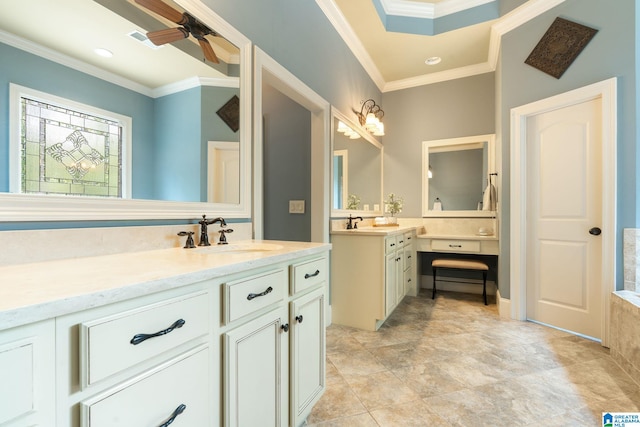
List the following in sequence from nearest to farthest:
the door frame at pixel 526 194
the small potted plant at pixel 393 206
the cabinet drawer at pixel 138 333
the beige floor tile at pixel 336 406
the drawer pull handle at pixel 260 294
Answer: the cabinet drawer at pixel 138 333, the drawer pull handle at pixel 260 294, the beige floor tile at pixel 336 406, the door frame at pixel 526 194, the small potted plant at pixel 393 206

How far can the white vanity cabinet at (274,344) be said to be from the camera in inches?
35.5

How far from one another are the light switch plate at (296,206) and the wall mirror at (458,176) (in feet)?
6.75

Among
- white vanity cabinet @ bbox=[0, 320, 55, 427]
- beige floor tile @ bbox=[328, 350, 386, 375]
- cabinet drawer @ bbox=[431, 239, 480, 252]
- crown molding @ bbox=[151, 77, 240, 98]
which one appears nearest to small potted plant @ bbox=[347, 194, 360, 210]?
cabinet drawer @ bbox=[431, 239, 480, 252]

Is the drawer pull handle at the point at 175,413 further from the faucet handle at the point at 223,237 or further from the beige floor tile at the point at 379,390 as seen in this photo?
the beige floor tile at the point at 379,390

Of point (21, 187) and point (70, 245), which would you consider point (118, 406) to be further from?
point (21, 187)

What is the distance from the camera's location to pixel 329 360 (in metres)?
2.04

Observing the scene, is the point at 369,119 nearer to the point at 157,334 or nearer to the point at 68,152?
the point at 68,152

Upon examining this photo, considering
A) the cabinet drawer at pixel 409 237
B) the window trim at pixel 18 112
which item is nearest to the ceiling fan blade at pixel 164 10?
the window trim at pixel 18 112

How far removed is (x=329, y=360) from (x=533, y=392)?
4.05 ft

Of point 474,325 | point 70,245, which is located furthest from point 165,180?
point 474,325

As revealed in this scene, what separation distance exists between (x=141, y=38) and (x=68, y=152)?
21.5 inches

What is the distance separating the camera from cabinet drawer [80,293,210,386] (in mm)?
550

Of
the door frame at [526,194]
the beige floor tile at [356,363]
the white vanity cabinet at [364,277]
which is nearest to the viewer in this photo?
the beige floor tile at [356,363]

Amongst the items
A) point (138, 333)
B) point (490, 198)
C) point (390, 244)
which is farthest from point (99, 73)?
point (490, 198)
